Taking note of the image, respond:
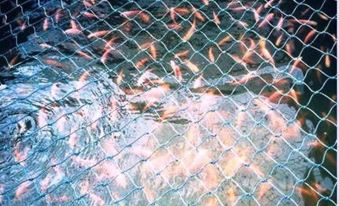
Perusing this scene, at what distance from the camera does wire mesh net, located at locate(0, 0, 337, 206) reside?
6.89 ft

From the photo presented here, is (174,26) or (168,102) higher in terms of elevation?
(174,26)

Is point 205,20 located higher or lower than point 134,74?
higher

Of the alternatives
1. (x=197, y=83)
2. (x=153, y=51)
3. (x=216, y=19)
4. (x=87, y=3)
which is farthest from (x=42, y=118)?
(x=216, y=19)

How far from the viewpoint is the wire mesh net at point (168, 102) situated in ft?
6.89

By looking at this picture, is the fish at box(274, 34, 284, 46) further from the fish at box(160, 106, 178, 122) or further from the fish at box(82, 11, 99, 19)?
the fish at box(82, 11, 99, 19)

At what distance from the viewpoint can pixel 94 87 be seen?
250cm

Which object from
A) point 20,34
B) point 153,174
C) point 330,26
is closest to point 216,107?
point 153,174

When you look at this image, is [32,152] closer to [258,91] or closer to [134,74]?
[134,74]

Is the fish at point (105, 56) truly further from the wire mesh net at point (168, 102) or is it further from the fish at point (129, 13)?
the fish at point (129, 13)

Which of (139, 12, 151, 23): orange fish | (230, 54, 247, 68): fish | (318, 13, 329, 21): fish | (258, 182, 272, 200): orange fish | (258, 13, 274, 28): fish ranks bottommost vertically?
(258, 182, 272, 200): orange fish

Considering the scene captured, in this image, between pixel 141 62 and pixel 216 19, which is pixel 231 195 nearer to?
pixel 141 62

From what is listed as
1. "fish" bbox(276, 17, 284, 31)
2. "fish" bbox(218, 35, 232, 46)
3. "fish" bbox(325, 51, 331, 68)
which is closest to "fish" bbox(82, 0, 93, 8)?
"fish" bbox(218, 35, 232, 46)

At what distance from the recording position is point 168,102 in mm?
2408

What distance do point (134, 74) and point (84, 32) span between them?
1.74 feet
